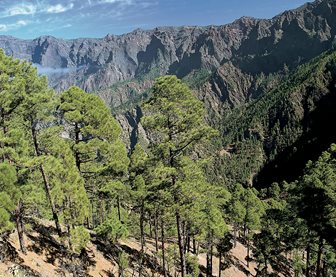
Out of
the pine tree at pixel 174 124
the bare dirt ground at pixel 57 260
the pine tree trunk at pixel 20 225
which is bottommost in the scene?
the bare dirt ground at pixel 57 260

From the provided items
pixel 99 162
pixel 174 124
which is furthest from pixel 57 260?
pixel 174 124

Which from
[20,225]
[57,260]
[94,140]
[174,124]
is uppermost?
[174,124]

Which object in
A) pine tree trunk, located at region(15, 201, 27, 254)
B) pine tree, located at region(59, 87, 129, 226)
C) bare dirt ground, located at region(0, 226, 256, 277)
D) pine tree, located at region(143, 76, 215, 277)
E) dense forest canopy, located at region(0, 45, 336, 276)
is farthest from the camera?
pine tree, located at region(59, 87, 129, 226)

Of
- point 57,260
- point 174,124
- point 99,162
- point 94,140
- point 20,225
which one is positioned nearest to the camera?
point 174,124

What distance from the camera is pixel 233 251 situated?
6588cm

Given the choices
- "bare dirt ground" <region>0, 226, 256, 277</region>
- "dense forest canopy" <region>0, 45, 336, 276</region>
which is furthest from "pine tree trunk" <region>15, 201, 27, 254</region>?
"bare dirt ground" <region>0, 226, 256, 277</region>

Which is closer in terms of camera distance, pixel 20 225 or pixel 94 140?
pixel 20 225

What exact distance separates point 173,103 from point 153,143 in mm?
2665

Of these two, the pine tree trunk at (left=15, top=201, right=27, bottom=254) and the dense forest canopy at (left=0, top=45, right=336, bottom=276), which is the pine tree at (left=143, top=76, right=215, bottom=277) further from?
the pine tree trunk at (left=15, top=201, right=27, bottom=254)

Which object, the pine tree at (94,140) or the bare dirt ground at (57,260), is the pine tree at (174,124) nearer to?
the pine tree at (94,140)

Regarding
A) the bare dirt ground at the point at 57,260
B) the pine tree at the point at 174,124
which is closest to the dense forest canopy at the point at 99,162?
the pine tree at the point at 174,124

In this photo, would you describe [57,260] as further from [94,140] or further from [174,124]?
[174,124]

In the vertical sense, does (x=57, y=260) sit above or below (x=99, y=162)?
below

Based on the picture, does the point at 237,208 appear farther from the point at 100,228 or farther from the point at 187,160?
the point at 187,160
